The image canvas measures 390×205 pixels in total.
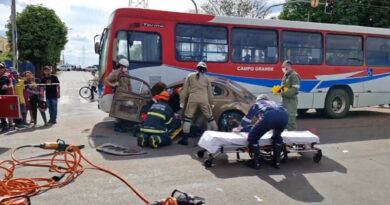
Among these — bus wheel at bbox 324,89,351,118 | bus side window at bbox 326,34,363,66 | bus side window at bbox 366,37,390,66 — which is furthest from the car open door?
bus side window at bbox 366,37,390,66

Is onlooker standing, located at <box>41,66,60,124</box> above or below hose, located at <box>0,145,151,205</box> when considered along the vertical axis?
above

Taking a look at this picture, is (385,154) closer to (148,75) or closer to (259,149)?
(259,149)

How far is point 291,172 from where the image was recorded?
685cm

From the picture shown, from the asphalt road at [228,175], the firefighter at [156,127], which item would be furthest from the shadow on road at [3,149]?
the firefighter at [156,127]

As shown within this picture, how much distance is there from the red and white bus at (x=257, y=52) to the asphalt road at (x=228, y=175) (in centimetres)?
237

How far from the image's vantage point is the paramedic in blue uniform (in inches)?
266

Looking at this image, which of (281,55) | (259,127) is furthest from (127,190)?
(281,55)

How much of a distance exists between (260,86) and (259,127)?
5.52 m

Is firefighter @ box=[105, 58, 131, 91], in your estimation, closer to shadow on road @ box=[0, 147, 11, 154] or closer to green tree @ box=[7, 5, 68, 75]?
shadow on road @ box=[0, 147, 11, 154]

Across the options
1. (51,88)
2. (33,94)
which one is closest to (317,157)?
(51,88)

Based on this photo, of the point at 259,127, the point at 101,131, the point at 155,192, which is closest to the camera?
the point at 155,192

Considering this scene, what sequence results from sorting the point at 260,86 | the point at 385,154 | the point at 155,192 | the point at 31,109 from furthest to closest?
the point at 260,86
the point at 31,109
the point at 385,154
the point at 155,192

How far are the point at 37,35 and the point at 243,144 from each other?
116ft

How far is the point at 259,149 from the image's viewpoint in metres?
7.01
